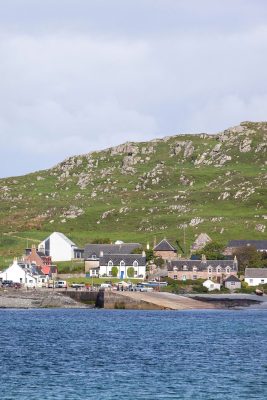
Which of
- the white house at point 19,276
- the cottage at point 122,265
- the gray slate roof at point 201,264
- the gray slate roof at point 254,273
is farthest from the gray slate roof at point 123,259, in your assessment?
the gray slate roof at point 254,273

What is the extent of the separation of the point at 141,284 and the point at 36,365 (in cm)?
9931

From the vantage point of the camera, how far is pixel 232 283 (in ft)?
584

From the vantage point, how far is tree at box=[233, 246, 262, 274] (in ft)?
622

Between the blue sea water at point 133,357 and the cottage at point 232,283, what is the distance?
48207 millimetres

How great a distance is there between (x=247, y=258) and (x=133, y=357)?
389 feet

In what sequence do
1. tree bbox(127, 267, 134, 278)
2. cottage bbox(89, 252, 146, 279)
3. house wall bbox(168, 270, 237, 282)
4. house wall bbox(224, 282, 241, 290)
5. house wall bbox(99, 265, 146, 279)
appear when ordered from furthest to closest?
cottage bbox(89, 252, 146, 279) → house wall bbox(99, 265, 146, 279) → tree bbox(127, 267, 134, 278) → house wall bbox(168, 270, 237, 282) → house wall bbox(224, 282, 241, 290)

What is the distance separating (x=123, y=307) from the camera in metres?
150

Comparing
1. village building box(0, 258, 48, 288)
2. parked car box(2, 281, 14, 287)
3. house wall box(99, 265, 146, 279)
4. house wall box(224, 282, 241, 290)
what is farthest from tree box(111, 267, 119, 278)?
parked car box(2, 281, 14, 287)

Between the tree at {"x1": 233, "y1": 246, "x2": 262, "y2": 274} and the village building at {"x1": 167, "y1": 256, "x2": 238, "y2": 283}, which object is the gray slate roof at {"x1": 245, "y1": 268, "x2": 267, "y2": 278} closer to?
the village building at {"x1": 167, "y1": 256, "x2": 238, "y2": 283}

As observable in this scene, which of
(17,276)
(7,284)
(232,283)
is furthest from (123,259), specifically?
(7,284)

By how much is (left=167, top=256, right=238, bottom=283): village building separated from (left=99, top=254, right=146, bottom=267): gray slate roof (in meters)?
7.32

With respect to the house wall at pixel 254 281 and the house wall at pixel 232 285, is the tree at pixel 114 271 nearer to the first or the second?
the house wall at pixel 232 285

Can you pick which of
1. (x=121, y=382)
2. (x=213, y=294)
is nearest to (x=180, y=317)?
(x=213, y=294)

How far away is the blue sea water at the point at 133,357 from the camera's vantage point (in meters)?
60.9
